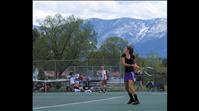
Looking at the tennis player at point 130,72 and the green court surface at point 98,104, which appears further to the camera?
the tennis player at point 130,72

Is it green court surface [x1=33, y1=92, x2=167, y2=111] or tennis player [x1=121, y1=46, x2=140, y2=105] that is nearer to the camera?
green court surface [x1=33, y1=92, x2=167, y2=111]

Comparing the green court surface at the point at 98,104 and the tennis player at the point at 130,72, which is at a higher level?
the tennis player at the point at 130,72

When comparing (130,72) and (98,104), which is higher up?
(130,72)

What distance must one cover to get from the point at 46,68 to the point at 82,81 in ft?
11.0

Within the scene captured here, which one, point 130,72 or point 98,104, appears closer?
point 130,72

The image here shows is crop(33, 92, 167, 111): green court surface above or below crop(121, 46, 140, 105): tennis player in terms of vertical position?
below

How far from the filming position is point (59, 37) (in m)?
74.2
